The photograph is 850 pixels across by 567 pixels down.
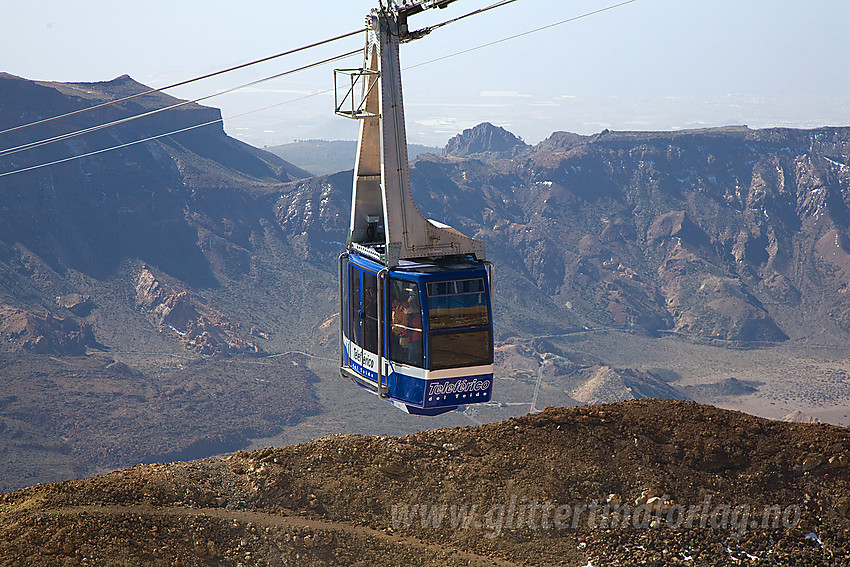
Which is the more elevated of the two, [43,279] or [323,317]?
[43,279]

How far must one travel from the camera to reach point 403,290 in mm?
19719

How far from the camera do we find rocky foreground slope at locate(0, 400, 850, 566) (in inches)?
739

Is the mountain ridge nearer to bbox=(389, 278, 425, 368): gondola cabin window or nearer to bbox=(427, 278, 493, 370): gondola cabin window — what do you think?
bbox=(389, 278, 425, 368): gondola cabin window

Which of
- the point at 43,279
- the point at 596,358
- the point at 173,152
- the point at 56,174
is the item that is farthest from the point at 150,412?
the point at 596,358

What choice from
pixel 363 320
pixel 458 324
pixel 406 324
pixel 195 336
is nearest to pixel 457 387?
pixel 458 324

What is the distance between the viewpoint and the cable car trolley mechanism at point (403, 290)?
19.5 m

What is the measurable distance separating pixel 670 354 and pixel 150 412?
118277 mm

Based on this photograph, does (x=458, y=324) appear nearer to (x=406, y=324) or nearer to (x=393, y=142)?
(x=406, y=324)

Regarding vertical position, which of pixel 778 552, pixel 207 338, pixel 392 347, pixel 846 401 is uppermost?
pixel 392 347

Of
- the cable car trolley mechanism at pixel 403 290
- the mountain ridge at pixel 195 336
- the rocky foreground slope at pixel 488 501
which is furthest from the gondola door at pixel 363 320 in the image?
the mountain ridge at pixel 195 336

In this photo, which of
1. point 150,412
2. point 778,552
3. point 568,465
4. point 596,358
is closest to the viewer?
point 778,552

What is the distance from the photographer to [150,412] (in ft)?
431

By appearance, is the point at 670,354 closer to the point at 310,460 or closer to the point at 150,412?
the point at 150,412

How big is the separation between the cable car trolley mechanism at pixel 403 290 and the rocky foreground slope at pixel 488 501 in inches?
97.4
